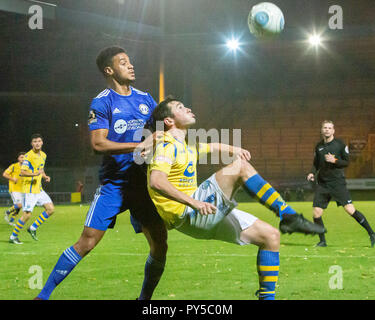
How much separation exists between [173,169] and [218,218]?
1.85ft

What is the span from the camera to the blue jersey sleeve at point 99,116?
181 inches

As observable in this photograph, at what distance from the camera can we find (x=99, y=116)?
182 inches

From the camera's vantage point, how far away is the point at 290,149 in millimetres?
31906

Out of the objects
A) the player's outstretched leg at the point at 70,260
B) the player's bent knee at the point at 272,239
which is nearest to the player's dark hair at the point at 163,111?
the player's outstretched leg at the point at 70,260

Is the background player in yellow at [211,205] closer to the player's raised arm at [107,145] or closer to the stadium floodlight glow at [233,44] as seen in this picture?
the player's raised arm at [107,145]

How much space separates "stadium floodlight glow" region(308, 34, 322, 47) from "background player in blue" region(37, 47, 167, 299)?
84.0ft

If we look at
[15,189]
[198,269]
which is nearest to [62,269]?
[198,269]

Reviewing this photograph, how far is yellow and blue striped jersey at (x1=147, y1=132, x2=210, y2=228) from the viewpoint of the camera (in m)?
4.21

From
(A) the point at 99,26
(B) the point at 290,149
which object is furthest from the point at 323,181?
(B) the point at 290,149

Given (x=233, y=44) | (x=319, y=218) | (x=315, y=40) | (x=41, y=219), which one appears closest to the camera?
(x=319, y=218)

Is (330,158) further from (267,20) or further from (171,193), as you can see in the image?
(171,193)

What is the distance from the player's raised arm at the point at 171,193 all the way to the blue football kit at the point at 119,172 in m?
0.65

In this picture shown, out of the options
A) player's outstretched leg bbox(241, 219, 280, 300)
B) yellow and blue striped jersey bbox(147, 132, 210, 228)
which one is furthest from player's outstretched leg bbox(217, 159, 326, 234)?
yellow and blue striped jersey bbox(147, 132, 210, 228)
